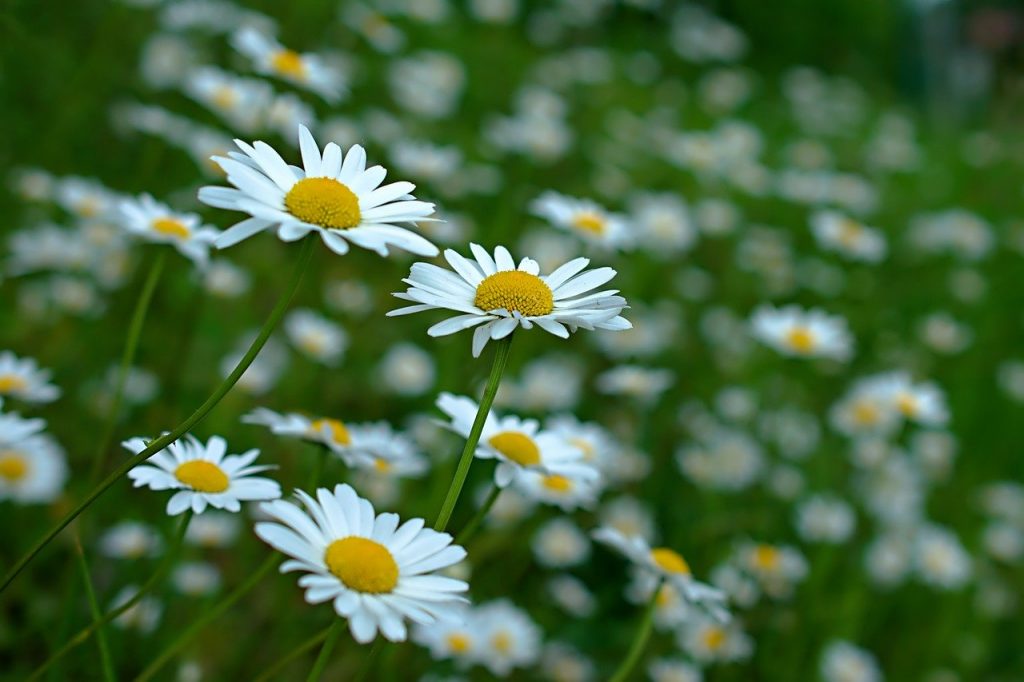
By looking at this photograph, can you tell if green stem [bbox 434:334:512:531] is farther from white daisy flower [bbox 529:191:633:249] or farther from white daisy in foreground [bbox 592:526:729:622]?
white daisy flower [bbox 529:191:633:249]

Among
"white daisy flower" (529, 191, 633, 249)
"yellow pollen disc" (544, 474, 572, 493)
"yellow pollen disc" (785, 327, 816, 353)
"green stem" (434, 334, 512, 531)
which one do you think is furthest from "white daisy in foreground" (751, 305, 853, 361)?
"green stem" (434, 334, 512, 531)

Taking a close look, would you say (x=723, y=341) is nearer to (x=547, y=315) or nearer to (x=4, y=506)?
(x=4, y=506)

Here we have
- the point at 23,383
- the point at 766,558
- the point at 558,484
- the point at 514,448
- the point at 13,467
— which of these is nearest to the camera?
the point at 514,448

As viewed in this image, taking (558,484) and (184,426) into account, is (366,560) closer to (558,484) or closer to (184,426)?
(184,426)

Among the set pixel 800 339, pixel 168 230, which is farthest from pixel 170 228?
pixel 800 339

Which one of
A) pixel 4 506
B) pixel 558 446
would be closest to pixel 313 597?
pixel 558 446

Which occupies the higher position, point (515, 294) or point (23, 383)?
point (515, 294)
